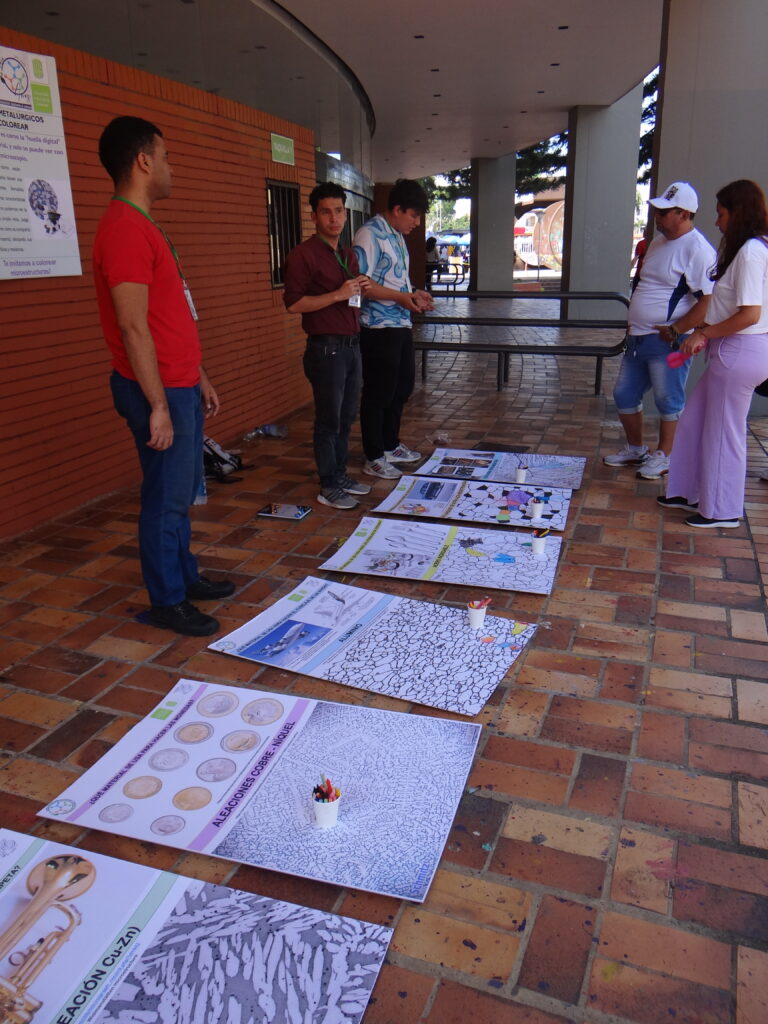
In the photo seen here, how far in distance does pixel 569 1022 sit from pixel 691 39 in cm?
625

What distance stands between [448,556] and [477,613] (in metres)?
0.65

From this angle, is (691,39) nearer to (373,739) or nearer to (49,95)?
(49,95)

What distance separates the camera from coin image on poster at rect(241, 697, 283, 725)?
2.15 metres

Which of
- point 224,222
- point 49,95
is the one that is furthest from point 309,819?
point 224,222

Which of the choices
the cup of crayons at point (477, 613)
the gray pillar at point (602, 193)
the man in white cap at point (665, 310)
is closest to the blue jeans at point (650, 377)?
the man in white cap at point (665, 310)

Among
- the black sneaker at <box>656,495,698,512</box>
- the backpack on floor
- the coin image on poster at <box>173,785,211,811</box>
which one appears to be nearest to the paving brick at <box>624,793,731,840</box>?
the coin image on poster at <box>173,785,211,811</box>

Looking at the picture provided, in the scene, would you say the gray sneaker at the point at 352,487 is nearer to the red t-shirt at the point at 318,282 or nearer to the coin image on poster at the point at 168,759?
the red t-shirt at the point at 318,282

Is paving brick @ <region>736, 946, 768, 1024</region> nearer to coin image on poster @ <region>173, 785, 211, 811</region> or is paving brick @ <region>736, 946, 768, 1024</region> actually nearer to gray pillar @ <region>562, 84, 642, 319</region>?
coin image on poster @ <region>173, 785, 211, 811</region>

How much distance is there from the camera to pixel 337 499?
3863 mm

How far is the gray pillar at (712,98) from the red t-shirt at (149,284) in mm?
4504

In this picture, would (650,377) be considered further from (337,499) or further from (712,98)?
(712,98)

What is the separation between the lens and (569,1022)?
1.33m

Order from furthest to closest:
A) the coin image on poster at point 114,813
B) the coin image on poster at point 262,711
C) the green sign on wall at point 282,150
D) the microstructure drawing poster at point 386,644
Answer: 1. the green sign on wall at point 282,150
2. the microstructure drawing poster at point 386,644
3. the coin image on poster at point 262,711
4. the coin image on poster at point 114,813

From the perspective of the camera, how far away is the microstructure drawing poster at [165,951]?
1.33m
